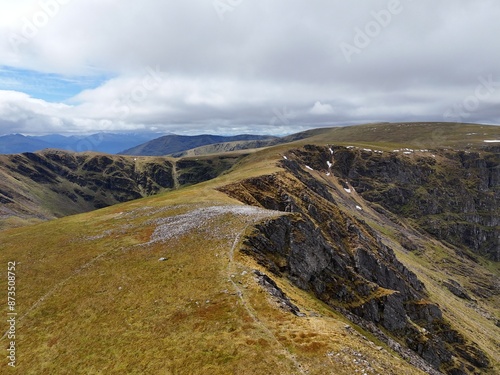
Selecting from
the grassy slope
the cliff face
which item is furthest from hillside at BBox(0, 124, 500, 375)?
the cliff face

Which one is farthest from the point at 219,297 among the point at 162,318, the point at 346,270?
the point at 346,270

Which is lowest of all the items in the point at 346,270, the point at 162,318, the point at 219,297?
the point at 346,270

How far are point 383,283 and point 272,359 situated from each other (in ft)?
241

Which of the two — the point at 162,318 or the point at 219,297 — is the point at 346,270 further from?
the point at 162,318

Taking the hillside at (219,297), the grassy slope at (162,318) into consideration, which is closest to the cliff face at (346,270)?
the hillside at (219,297)

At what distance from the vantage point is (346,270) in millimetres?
74375

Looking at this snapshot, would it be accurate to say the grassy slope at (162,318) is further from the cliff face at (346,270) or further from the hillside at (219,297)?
the cliff face at (346,270)

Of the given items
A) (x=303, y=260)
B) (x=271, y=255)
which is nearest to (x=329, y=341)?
(x=271, y=255)

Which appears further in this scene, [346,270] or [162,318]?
[346,270]

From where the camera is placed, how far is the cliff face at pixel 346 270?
2418 inches

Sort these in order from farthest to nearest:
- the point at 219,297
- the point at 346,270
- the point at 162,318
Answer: the point at 346,270 → the point at 219,297 → the point at 162,318

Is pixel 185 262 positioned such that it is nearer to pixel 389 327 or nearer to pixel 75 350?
pixel 75 350

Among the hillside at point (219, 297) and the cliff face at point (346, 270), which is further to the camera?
the cliff face at point (346, 270)

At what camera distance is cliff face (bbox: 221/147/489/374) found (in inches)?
2418
